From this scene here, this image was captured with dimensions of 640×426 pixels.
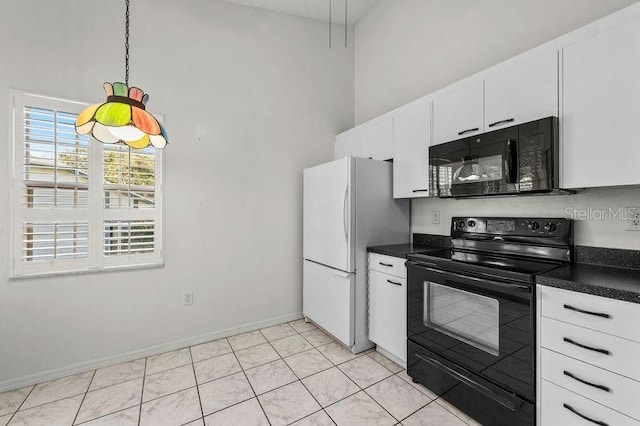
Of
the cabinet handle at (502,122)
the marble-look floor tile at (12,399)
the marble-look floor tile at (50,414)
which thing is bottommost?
the marble-look floor tile at (12,399)

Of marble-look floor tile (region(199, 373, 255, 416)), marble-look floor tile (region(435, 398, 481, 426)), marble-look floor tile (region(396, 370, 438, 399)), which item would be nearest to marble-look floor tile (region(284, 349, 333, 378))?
marble-look floor tile (region(199, 373, 255, 416))

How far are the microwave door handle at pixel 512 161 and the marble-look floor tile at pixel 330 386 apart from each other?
5.64 ft

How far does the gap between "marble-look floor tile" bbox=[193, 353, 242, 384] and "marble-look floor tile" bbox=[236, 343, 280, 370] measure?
0.06 metres

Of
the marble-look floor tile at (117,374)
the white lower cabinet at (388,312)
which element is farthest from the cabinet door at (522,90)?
the marble-look floor tile at (117,374)

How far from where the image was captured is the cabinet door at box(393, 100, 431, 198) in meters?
2.36

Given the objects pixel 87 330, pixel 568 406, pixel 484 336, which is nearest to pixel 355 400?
pixel 484 336

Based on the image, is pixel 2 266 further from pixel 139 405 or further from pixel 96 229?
pixel 139 405

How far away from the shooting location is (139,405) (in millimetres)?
1943

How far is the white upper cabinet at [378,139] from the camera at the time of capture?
8.83 feet

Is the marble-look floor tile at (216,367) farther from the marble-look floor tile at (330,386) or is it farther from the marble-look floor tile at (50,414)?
the marble-look floor tile at (50,414)

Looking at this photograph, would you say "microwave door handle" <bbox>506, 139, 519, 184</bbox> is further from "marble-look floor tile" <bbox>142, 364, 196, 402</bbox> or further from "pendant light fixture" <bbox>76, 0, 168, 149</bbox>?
"marble-look floor tile" <bbox>142, 364, 196, 402</bbox>

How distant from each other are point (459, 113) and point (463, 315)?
136 cm

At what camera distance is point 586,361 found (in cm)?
130

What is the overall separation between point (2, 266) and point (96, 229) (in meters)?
0.59
